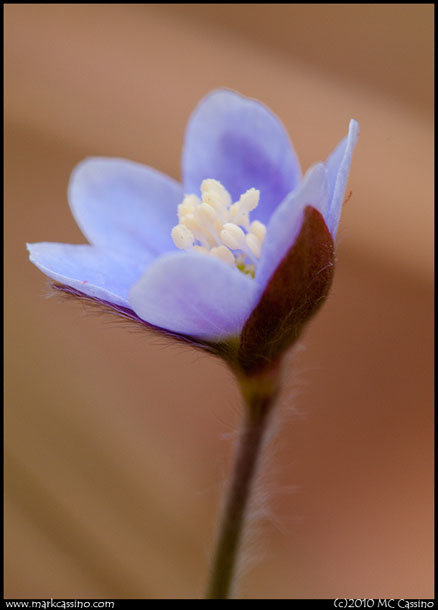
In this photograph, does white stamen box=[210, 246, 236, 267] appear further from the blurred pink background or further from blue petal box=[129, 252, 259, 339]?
the blurred pink background

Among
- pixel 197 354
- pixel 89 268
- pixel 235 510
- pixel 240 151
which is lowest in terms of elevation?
pixel 197 354

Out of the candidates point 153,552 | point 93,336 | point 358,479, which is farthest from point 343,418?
point 93,336

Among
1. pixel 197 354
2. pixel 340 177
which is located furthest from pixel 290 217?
pixel 197 354

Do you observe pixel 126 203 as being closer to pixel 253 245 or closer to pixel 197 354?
pixel 253 245

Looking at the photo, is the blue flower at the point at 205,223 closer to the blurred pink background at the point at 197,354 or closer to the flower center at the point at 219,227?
the flower center at the point at 219,227

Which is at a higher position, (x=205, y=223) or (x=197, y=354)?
(x=205, y=223)

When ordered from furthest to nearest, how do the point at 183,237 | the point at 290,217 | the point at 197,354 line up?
1. the point at 197,354
2. the point at 183,237
3. the point at 290,217
